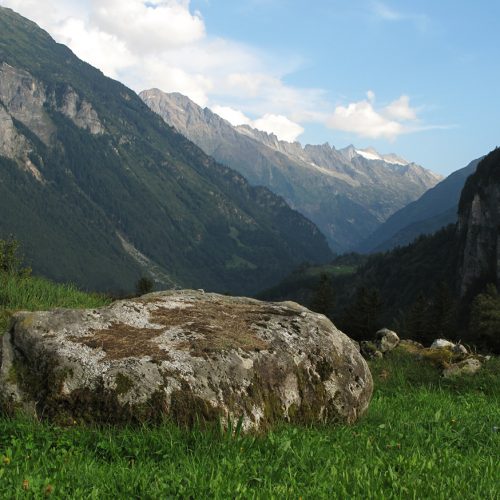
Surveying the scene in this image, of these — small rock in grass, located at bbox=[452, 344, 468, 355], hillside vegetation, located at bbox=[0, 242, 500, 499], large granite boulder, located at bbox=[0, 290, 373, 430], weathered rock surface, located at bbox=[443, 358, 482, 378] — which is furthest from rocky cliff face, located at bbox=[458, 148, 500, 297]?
hillside vegetation, located at bbox=[0, 242, 500, 499]

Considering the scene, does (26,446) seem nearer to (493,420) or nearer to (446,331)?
(493,420)

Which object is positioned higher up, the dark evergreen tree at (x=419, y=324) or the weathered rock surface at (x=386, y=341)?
the weathered rock surface at (x=386, y=341)

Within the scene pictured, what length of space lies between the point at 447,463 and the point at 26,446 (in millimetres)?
5488

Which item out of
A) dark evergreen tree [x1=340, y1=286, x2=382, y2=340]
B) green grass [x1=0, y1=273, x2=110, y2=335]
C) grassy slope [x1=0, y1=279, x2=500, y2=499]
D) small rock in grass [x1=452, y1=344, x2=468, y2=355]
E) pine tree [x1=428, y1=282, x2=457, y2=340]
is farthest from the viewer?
pine tree [x1=428, y1=282, x2=457, y2=340]

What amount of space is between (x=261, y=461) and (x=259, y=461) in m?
0.03

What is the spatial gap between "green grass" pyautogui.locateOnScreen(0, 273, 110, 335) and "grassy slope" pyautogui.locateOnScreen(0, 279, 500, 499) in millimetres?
6981

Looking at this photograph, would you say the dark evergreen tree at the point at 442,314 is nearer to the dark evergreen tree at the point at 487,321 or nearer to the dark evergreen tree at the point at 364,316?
the dark evergreen tree at the point at 364,316

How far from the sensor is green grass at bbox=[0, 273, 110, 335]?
1402cm

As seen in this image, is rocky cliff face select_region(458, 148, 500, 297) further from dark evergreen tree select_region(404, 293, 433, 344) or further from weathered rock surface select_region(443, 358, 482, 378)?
weathered rock surface select_region(443, 358, 482, 378)

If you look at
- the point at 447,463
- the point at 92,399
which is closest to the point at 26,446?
the point at 92,399

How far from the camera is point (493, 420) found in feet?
31.1

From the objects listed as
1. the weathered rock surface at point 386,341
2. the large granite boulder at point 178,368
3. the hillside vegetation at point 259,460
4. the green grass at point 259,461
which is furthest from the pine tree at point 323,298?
the green grass at point 259,461

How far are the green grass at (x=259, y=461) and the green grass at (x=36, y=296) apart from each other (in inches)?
271

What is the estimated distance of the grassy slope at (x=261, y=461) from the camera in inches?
214
